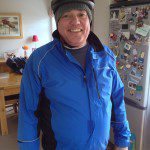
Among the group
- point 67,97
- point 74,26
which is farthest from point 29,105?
point 74,26

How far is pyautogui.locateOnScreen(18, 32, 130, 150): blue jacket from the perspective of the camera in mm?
946

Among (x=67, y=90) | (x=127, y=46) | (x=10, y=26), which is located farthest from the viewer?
(x=10, y=26)

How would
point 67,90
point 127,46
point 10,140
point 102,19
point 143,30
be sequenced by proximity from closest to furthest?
point 67,90 → point 143,30 → point 127,46 → point 102,19 → point 10,140

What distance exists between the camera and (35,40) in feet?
17.3

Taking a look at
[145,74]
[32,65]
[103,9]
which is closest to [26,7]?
[103,9]

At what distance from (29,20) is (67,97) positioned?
473 centimetres

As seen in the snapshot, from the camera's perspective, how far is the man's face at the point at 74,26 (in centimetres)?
96

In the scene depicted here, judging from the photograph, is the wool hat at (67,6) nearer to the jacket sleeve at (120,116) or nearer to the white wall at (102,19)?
the jacket sleeve at (120,116)

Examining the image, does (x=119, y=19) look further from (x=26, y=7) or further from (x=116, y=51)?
(x=26, y=7)

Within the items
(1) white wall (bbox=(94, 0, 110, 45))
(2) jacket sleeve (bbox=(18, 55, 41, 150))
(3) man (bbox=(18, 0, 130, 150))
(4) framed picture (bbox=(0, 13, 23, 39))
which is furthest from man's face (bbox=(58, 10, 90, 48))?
(4) framed picture (bbox=(0, 13, 23, 39))

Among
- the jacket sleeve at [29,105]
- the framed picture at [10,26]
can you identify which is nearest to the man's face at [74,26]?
the jacket sleeve at [29,105]

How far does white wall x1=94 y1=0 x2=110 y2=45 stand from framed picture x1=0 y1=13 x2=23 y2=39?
3.54m

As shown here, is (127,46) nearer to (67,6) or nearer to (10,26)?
(67,6)

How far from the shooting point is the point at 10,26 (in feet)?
16.6
